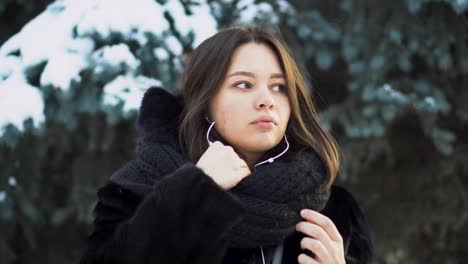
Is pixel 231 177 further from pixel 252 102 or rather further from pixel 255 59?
pixel 255 59

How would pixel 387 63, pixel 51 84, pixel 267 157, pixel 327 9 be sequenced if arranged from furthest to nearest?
pixel 327 9 < pixel 387 63 < pixel 51 84 < pixel 267 157

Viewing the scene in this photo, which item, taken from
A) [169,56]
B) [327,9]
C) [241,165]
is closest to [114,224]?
[241,165]

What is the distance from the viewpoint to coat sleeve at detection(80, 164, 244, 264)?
1.78m

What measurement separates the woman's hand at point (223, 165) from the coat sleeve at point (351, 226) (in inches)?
15.4

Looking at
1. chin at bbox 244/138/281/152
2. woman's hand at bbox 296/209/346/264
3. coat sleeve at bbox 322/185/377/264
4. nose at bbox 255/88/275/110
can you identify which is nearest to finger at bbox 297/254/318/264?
woman's hand at bbox 296/209/346/264

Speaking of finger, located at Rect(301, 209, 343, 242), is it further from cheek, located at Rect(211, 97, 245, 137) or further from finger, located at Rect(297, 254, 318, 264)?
cheek, located at Rect(211, 97, 245, 137)

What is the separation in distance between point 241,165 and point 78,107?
1675 millimetres

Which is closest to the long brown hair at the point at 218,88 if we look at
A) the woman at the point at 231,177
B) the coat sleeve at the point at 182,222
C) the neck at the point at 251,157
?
the woman at the point at 231,177

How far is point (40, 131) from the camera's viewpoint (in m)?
3.32

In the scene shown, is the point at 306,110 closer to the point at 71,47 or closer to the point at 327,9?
the point at 71,47

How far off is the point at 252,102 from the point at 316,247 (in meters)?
0.41

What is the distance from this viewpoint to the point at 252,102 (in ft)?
6.40

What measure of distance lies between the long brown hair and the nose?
3.8 inches

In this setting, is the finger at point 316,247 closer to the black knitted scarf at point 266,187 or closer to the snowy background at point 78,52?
the black knitted scarf at point 266,187
